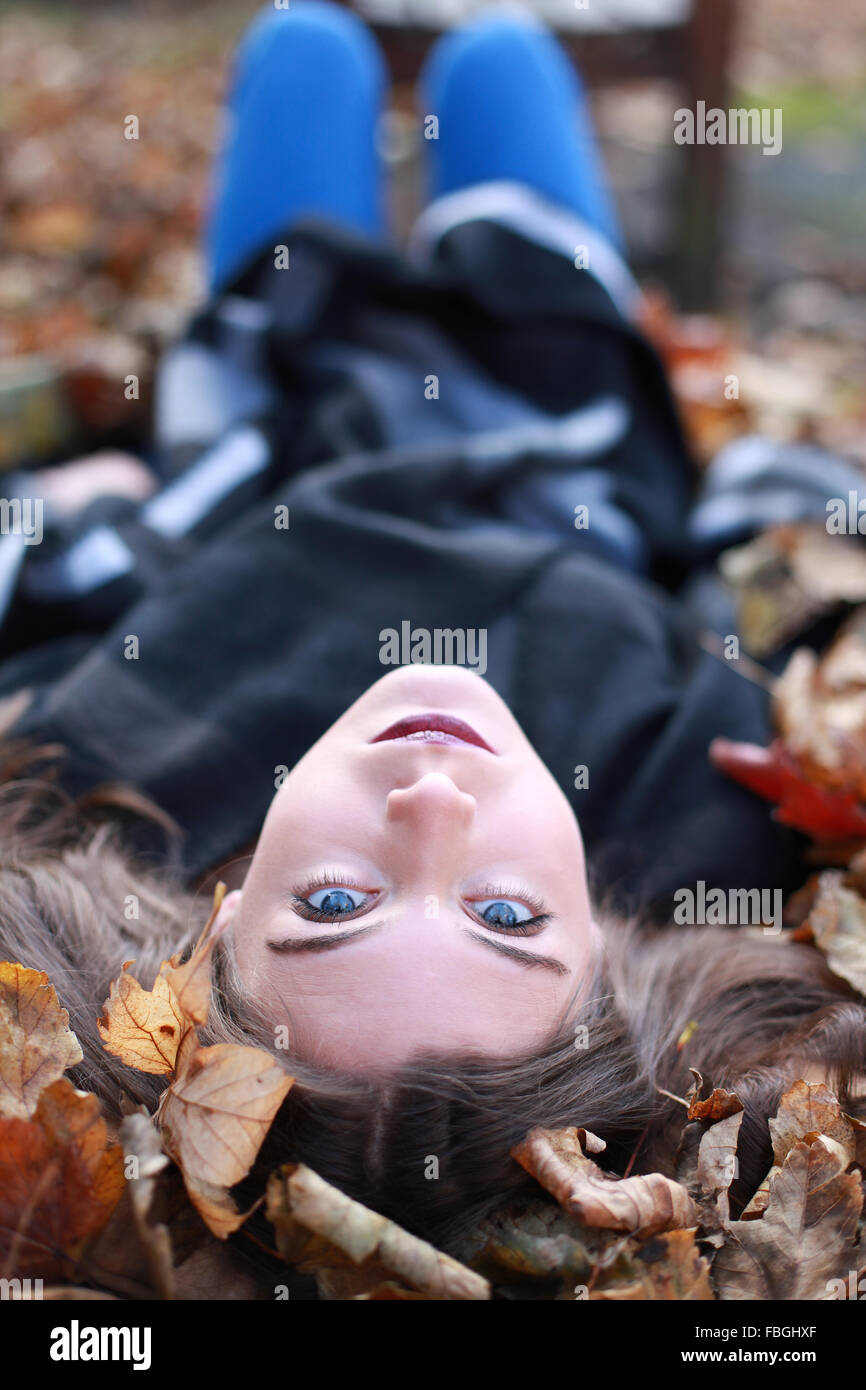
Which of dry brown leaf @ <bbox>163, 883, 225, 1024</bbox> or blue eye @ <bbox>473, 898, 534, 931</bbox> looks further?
blue eye @ <bbox>473, 898, 534, 931</bbox>

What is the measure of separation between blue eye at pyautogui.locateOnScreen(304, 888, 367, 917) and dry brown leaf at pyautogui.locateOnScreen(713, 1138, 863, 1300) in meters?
0.52

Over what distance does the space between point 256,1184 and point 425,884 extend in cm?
36

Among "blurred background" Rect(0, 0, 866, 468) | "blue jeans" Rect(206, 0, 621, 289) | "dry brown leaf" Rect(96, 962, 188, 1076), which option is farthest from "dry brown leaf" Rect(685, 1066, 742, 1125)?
"blue jeans" Rect(206, 0, 621, 289)

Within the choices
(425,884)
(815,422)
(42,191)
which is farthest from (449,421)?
(42,191)

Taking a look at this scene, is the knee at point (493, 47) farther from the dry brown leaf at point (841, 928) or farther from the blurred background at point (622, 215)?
the dry brown leaf at point (841, 928)

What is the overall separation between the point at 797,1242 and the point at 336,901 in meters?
0.60

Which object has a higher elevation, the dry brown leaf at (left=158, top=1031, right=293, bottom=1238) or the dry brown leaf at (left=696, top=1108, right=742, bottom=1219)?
the dry brown leaf at (left=158, top=1031, right=293, bottom=1238)

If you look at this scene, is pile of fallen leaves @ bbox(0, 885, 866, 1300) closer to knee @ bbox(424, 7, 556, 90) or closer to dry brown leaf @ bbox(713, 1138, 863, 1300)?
dry brown leaf @ bbox(713, 1138, 863, 1300)

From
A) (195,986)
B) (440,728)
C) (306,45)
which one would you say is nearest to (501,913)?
(440,728)

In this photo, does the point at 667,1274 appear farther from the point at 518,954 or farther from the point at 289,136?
the point at 289,136

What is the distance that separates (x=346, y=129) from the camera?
9.41 feet

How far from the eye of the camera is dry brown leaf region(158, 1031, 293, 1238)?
1.06m

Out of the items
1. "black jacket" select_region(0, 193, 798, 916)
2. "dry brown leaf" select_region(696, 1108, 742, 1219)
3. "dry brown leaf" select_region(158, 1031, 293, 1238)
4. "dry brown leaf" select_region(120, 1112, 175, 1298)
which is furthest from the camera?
"black jacket" select_region(0, 193, 798, 916)

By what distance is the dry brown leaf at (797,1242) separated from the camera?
110 centimetres
